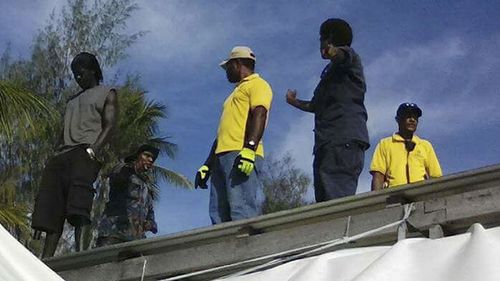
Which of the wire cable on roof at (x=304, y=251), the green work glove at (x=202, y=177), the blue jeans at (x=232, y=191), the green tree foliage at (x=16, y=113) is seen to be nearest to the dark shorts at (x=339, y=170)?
the blue jeans at (x=232, y=191)

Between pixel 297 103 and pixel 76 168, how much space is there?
1334mm

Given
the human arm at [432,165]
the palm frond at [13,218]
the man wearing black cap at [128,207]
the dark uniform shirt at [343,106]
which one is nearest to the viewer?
the dark uniform shirt at [343,106]

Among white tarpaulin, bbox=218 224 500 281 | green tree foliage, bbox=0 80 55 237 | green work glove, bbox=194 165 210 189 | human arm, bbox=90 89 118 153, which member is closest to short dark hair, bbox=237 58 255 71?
green work glove, bbox=194 165 210 189

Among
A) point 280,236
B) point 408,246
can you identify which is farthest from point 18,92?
point 408,246

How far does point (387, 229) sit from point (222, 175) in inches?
73.4

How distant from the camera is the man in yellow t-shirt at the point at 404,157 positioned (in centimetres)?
591

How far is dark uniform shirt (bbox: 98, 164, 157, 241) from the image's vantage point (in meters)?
6.15

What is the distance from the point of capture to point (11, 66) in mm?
18734

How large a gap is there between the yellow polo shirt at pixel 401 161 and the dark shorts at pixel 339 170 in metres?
0.70

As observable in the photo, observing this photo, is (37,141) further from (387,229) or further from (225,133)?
(387,229)

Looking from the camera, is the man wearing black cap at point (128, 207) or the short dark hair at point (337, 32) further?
the man wearing black cap at point (128, 207)

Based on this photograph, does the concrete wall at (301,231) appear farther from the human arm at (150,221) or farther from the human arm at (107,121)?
the human arm at (150,221)

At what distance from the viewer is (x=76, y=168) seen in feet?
18.4

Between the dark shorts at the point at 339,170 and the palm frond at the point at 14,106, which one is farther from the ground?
the palm frond at the point at 14,106
